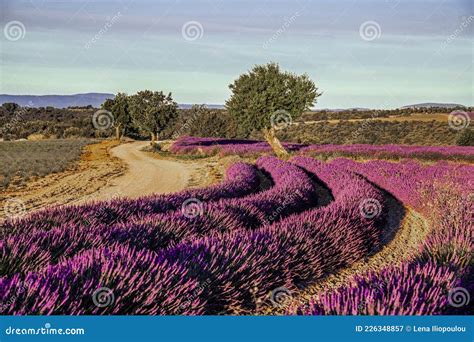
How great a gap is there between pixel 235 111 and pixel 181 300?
25.5 meters

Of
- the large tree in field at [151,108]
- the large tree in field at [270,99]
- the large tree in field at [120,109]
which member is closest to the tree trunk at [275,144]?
the large tree in field at [270,99]

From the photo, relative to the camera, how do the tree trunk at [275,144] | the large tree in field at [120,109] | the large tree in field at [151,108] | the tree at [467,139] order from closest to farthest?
the tree trunk at [275,144]
the tree at [467,139]
the large tree in field at [151,108]
the large tree in field at [120,109]

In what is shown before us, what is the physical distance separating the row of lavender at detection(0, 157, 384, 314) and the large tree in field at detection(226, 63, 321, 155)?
64.7 feet

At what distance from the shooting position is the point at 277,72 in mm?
28406

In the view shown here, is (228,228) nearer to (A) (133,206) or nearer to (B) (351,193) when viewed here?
(A) (133,206)

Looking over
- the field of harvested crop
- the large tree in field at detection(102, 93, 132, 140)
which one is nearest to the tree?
the field of harvested crop

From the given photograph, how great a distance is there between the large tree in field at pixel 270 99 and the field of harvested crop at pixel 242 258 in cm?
1776

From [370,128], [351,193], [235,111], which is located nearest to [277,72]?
[235,111]

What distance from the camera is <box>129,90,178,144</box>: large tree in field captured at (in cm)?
3816

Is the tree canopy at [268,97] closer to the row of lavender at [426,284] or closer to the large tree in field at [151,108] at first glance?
the large tree in field at [151,108]

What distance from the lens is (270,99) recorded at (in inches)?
1078

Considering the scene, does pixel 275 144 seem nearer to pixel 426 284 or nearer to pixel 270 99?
pixel 270 99

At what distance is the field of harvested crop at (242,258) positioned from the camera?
11.3 ft

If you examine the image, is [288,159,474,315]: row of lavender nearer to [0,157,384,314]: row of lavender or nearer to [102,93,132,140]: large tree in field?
[0,157,384,314]: row of lavender
